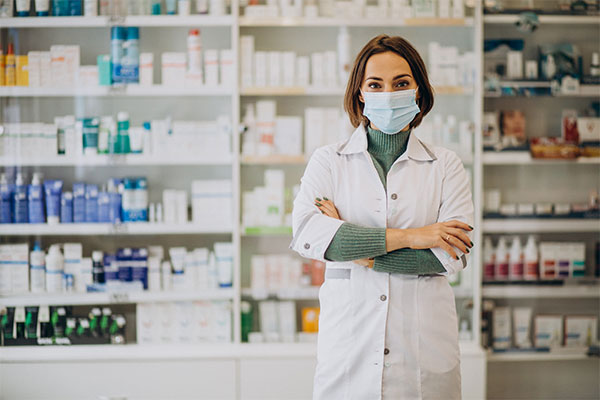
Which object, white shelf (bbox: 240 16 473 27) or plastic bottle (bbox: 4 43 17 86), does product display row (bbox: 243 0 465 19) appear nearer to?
white shelf (bbox: 240 16 473 27)

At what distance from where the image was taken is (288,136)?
144 inches

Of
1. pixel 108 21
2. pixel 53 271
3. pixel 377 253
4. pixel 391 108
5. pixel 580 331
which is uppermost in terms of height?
pixel 108 21

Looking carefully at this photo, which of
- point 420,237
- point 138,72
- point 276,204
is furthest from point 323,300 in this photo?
point 138,72

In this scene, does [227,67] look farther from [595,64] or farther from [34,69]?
[595,64]

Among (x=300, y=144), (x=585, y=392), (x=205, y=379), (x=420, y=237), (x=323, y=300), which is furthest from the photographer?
(x=585, y=392)

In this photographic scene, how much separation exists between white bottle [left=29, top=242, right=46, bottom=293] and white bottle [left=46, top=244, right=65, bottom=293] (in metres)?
0.03

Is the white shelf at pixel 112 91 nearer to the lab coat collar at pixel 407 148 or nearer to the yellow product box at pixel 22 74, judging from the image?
the yellow product box at pixel 22 74

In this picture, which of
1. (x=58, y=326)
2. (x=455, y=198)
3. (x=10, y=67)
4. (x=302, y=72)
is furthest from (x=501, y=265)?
(x=10, y=67)

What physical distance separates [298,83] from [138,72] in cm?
92

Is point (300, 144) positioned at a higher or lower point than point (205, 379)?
higher

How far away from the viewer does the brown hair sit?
77.2 inches

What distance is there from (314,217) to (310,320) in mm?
1903

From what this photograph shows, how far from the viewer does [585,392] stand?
3.93 meters

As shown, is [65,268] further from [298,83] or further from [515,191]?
[515,191]
